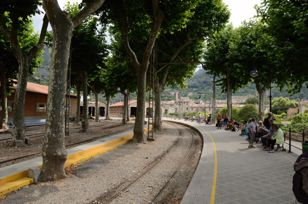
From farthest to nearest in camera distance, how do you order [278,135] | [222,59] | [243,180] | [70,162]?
[222,59], [278,135], [70,162], [243,180]

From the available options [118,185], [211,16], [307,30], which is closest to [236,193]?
[118,185]

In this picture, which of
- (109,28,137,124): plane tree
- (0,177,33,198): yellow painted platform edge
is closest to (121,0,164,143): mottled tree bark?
(0,177,33,198): yellow painted platform edge

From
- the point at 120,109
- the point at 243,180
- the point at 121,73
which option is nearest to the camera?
the point at 243,180

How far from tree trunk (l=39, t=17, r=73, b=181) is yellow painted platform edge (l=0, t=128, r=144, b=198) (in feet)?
2.52

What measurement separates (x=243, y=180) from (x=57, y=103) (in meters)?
5.71

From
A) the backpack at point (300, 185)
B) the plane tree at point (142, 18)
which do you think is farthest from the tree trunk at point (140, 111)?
the backpack at point (300, 185)

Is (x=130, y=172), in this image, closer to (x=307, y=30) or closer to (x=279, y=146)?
(x=279, y=146)

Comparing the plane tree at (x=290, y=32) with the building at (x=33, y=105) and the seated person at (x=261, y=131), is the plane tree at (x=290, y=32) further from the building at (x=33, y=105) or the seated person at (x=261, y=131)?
the building at (x=33, y=105)

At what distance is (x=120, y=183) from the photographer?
30.6 ft

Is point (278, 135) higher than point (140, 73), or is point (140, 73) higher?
point (140, 73)

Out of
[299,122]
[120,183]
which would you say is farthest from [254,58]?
[120,183]

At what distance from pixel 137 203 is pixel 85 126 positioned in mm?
18645

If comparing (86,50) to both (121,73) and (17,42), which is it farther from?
(121,73)

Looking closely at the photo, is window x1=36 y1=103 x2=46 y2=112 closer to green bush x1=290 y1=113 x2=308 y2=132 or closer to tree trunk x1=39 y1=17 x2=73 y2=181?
green bush x1=290 y1=113 x2=308 y2=132
